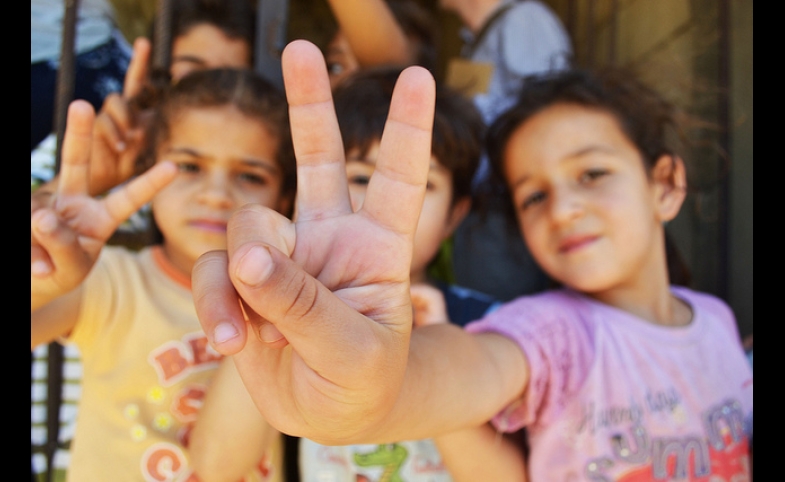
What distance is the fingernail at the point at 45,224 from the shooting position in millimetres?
719

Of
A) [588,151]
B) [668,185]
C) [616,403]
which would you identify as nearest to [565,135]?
[588,151]

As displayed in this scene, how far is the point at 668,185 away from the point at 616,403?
525 mm

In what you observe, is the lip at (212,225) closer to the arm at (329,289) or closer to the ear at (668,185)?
the arm at (329,289)

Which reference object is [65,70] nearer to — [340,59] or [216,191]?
[216,191]

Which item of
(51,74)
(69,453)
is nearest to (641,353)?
(69,453)

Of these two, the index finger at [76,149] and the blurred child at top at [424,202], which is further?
the blurred child at top at [424,202]

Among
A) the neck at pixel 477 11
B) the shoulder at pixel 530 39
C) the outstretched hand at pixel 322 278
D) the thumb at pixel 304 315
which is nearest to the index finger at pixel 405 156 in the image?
the outstretched hand at pixel 322 278

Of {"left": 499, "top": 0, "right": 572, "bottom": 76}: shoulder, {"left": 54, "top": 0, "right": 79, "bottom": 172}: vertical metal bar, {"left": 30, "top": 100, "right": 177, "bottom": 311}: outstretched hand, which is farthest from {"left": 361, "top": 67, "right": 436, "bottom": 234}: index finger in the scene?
{"left": 499, "top": 0, "right": 572, "bottom": 76}: shoulder

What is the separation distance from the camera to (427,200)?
3.71ft

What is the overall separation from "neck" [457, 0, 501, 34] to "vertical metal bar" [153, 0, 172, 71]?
994 millimetres

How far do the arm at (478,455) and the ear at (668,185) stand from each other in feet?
1.95

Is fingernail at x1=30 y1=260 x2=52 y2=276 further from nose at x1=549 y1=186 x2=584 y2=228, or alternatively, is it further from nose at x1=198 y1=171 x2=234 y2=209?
nose at x1=549 y1=186 x2=584 y2=228

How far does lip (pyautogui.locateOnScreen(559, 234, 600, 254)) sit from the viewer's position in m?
1.02
